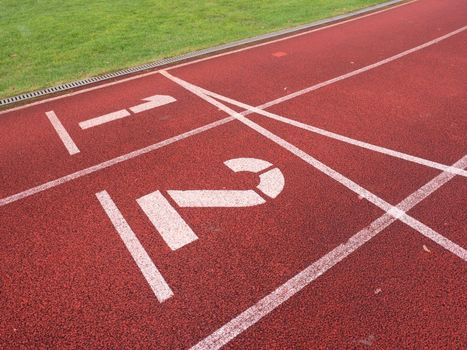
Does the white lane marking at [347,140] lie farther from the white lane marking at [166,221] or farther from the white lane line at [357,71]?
the white lane marking at [166,221]

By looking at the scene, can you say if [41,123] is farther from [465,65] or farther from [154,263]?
[465,65]

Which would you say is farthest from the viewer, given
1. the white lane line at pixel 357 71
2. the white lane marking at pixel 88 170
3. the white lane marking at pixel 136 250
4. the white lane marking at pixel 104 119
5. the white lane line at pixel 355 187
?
the white lane line at pixel 357 71

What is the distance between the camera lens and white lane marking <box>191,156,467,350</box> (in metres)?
3.13

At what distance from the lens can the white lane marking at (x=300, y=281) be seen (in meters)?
3.13

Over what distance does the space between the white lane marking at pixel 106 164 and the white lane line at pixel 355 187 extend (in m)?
0.55

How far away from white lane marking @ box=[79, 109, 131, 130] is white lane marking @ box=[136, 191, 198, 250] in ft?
7.91

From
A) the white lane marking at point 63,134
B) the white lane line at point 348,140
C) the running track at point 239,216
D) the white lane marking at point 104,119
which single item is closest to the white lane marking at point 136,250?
the running track at point 239,216

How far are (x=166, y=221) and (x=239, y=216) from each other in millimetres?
839

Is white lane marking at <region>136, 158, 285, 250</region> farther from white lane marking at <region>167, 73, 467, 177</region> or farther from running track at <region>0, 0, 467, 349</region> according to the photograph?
white lane marking at <region>167, 73, 467, 177</region>

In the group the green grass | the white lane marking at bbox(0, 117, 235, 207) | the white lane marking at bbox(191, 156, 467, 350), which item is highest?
the green grass

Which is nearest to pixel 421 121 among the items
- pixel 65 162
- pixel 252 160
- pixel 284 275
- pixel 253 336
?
pixel 252 160

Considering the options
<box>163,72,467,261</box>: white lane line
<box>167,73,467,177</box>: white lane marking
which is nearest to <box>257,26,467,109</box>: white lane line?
<box>167,73,467,177</box>: white lane marking

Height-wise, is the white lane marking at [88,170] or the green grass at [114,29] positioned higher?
the green grass at [114,29]

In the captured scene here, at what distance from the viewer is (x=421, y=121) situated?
240 inches
